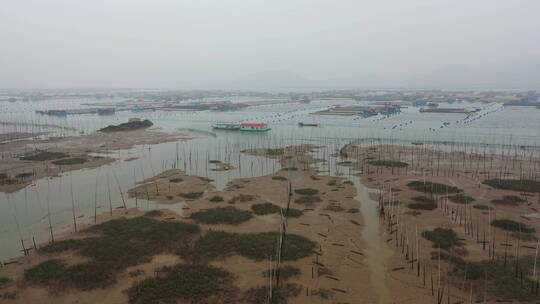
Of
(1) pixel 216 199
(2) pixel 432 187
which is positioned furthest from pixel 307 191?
(2) pixel 432 187

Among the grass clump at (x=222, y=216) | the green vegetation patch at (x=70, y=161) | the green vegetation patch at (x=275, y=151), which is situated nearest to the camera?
the grass clump at (x=222, y=216)

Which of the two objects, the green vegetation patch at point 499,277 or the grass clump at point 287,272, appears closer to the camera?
the green vegetation patch at point 499,277

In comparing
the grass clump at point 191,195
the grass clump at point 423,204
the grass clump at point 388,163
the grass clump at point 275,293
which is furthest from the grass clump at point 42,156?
the grass clump at point 423,204

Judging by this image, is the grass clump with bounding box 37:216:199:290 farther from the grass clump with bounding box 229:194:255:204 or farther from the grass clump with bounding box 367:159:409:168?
the grass clump with bounding box 367:159:409:168

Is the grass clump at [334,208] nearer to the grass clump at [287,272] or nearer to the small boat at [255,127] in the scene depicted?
the grass clump at [287,272]

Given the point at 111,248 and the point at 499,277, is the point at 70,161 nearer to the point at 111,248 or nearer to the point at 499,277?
the point at 111,248

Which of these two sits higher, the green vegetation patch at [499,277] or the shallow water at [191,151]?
the shallow water at [191,151]

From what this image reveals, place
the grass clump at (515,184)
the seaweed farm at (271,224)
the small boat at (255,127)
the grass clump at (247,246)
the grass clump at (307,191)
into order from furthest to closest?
the small boat at (255,127) → the grass clump at (307,191) → the grass clump at (515,184) → the grass clump at (247,246) → the seaweed farm at (271,224)
